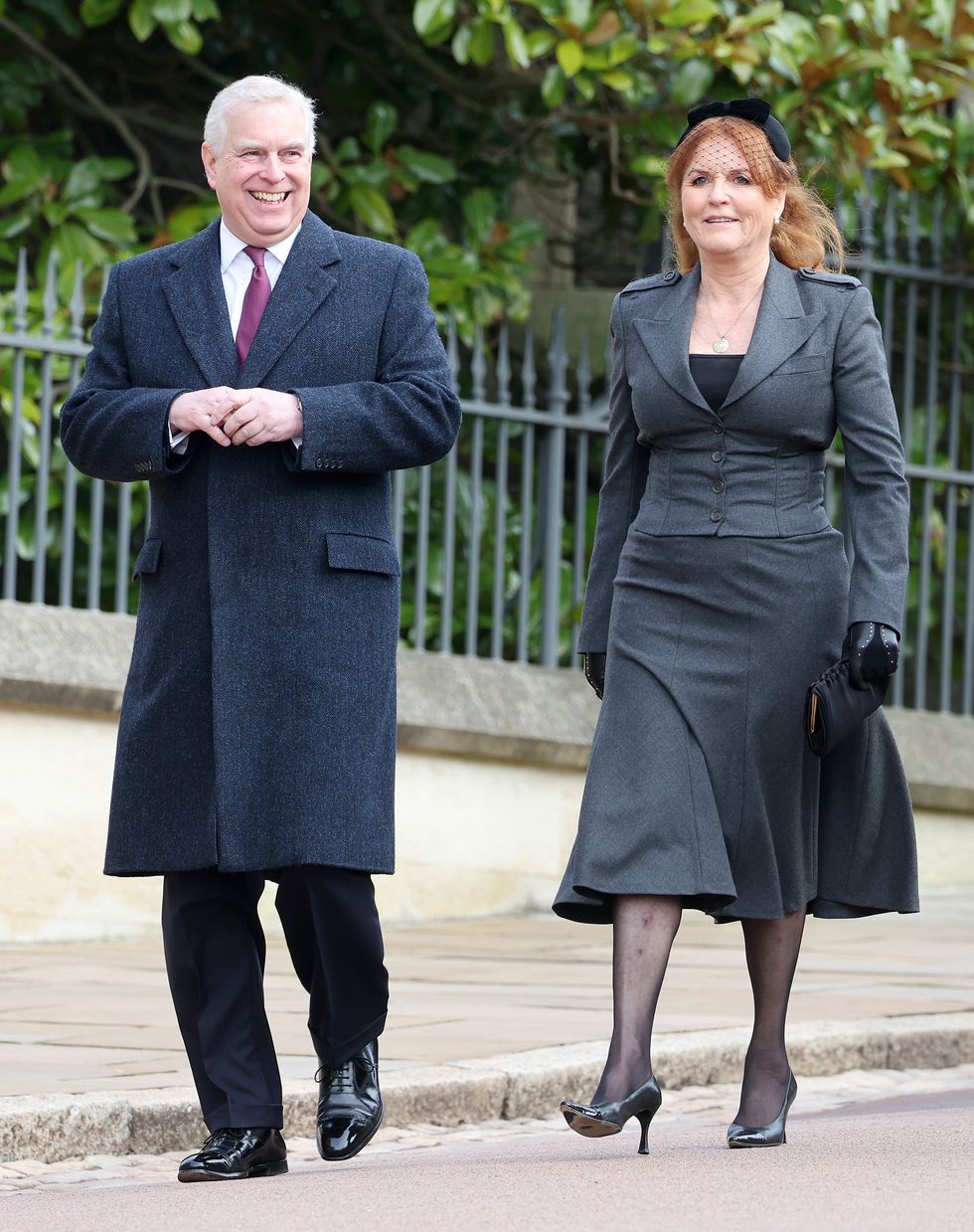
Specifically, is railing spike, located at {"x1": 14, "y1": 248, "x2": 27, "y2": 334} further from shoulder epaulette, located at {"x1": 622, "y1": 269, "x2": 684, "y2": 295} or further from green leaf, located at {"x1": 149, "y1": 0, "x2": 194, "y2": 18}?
shoulder epaulette, located at {"x1": 622, "y1": 269, "x2": 684, "y2": 295}

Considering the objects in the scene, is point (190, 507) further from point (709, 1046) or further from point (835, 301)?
point (709, 1046)

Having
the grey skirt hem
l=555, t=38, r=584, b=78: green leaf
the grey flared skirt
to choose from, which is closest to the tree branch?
l=555, t=38, r=584, b=78: green leaf

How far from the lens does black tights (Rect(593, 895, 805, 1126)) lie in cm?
431

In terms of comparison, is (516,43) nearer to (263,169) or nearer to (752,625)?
(263,169)

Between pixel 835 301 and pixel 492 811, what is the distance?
4.36 meters

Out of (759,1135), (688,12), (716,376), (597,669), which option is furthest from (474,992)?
(688,12)

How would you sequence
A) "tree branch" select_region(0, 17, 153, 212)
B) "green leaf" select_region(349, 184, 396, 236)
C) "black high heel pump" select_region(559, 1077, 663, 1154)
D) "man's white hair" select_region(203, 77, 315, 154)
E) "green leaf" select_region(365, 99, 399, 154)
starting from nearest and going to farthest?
"black high heel pump" select_region(559, 1077, 663, 1154), "man's white hair" select_region(203, 77, 315, 154), "green leaf" select_region(349, 184, 396, 236), "tree branch" select_region(0, 17, 153, 212), "green leaf" select_region(365, 99, 399, 154)

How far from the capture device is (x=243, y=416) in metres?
4.38

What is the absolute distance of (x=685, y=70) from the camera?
27.6 feet

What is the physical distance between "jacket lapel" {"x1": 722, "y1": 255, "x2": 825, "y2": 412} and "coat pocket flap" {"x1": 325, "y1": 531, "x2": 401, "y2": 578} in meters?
0.66

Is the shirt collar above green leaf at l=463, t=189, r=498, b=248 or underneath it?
underneath

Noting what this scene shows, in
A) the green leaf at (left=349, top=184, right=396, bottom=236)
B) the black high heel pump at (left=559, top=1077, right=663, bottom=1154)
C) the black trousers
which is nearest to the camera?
the black high heel pump at (left=559, top=1077, right=663, bottom=1154)

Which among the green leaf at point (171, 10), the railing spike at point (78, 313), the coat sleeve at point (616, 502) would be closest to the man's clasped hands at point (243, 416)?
the coat sleeve at point (616, 502)

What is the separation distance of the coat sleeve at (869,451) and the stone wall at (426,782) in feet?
12.1
